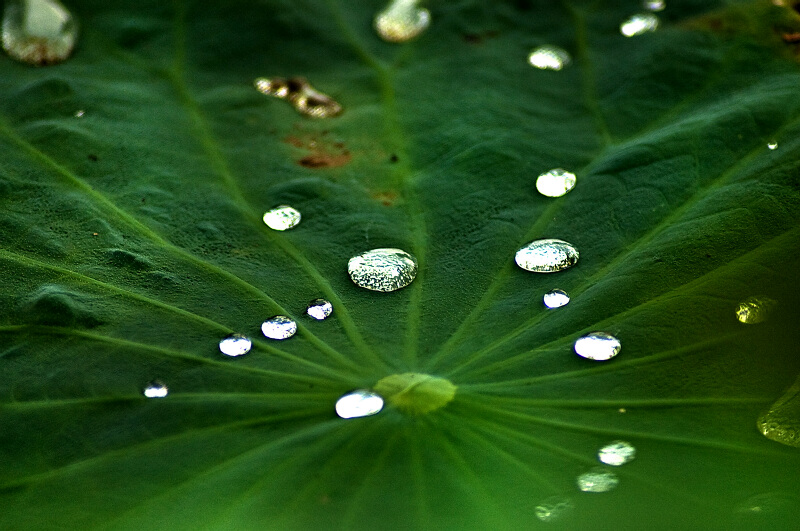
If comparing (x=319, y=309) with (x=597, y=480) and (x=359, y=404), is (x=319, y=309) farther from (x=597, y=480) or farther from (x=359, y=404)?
(x=597, y=480)

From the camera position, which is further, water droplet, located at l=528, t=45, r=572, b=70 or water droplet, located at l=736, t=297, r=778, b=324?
water droplet, located at l=528, t=45, r=572, b=70

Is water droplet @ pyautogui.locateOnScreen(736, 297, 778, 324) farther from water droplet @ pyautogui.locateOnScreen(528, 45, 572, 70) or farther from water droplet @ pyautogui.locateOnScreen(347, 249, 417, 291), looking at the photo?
water droplet @ pyautogui.locateOnScreen(528, 45, 572, 70)

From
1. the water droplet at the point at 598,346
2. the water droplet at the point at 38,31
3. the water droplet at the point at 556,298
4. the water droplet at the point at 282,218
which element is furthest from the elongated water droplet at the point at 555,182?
the water droplet at the point at 38,31

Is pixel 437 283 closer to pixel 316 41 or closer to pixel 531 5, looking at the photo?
pixel 316 41

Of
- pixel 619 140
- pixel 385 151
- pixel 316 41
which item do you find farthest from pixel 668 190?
pixel 316 41

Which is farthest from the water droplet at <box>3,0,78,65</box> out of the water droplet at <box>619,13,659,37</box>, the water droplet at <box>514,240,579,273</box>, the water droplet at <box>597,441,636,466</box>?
the water droplet at <box>597,441,636,466</box>

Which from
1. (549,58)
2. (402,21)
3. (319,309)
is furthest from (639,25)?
(319,309)
